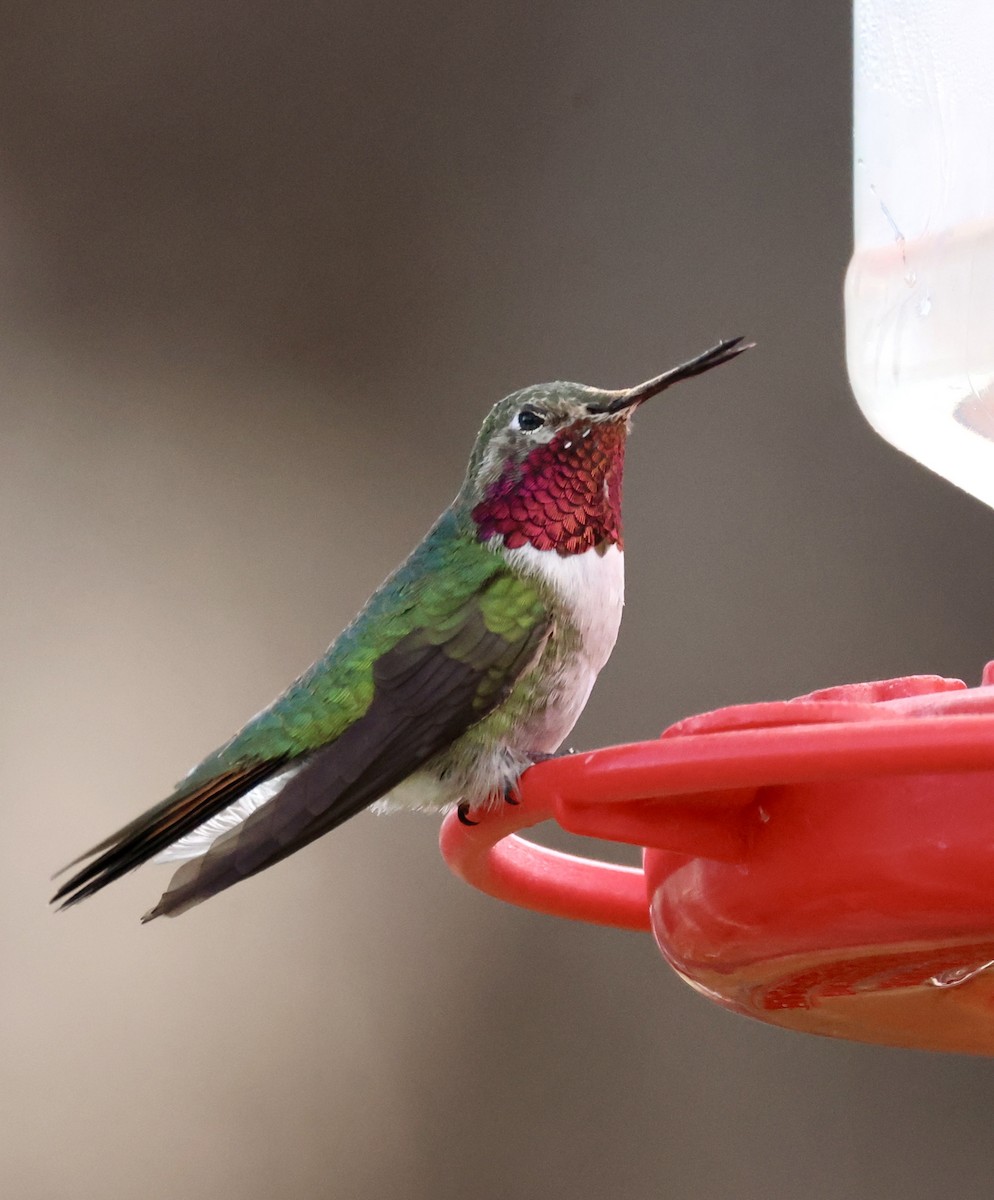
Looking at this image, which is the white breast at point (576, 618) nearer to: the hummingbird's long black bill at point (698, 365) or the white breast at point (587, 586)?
the white breast at point (587, 586)

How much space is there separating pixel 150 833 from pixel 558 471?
0.59 meters

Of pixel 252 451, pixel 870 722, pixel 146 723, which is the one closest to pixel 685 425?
pixel 252 451

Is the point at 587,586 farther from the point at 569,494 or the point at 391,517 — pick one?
the point at 391,517

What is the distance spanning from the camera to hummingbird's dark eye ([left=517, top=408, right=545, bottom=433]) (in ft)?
5.82

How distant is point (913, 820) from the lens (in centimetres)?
103

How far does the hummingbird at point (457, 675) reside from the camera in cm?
133

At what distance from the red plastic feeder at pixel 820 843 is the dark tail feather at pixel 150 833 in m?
0.27

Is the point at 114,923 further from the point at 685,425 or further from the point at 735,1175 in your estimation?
the point at 685,425

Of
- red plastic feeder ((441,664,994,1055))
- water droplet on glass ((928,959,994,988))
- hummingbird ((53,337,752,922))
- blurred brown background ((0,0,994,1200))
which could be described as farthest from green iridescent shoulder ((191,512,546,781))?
blurred brown background ((0,0,994,1200))

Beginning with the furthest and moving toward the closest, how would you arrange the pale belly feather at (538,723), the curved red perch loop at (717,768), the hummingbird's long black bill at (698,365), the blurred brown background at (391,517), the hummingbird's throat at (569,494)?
the blurred brown background at (391,517) → the hummingbird's throat at (569,494) → the pale belly feather at (538,723) → the hummingbird's long black bill at (698,365) → the curved red perch loop at (717,768)

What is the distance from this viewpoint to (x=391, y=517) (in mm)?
3670

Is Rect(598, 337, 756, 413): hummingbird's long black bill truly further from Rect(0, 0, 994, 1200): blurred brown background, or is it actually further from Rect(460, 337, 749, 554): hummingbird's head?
Rect(0, 0, 994, 1200): blurred brown background

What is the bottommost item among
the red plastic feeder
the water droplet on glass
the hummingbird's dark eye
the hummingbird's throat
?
the water droplet on glass

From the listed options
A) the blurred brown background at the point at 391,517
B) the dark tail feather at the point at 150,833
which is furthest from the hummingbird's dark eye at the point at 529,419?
the blurred brown background at the point at 391,517
